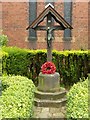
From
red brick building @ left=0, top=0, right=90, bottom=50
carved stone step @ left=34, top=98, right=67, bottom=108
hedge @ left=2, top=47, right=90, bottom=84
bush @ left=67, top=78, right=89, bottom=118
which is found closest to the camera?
bush @ left=67, top=78, right=89, bottom=118

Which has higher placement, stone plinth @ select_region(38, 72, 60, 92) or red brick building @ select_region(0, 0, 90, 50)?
red brick building @ select_region(0, 0, 90, 50)

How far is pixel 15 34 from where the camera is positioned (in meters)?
15.5

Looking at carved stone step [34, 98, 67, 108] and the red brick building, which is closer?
carved stone step [34, 98, 67, 108]

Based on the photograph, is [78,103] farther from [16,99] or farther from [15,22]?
[15,22]

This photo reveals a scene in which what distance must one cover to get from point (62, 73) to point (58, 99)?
8.55 feet

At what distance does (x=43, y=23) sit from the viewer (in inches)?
597

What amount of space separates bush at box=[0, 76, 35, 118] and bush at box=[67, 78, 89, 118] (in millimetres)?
810

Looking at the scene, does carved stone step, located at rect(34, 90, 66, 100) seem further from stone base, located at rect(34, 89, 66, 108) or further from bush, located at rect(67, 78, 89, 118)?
bush, located at rect(67, 78, 89, 118)

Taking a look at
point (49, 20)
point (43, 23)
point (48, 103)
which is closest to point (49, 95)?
point (48, 103)

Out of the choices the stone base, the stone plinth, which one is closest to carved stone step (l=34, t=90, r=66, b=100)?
the stone base

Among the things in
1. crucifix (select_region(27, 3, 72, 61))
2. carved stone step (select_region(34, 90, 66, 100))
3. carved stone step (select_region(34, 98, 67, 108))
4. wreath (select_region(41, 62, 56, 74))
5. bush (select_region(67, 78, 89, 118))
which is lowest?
carved stone step (select_region(34, 98, 67, 108))

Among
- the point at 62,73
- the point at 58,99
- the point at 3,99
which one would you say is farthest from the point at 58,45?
the point at 3,99

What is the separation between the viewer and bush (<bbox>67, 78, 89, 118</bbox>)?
5168 mm

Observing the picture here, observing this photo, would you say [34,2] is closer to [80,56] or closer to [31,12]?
[31,12]
